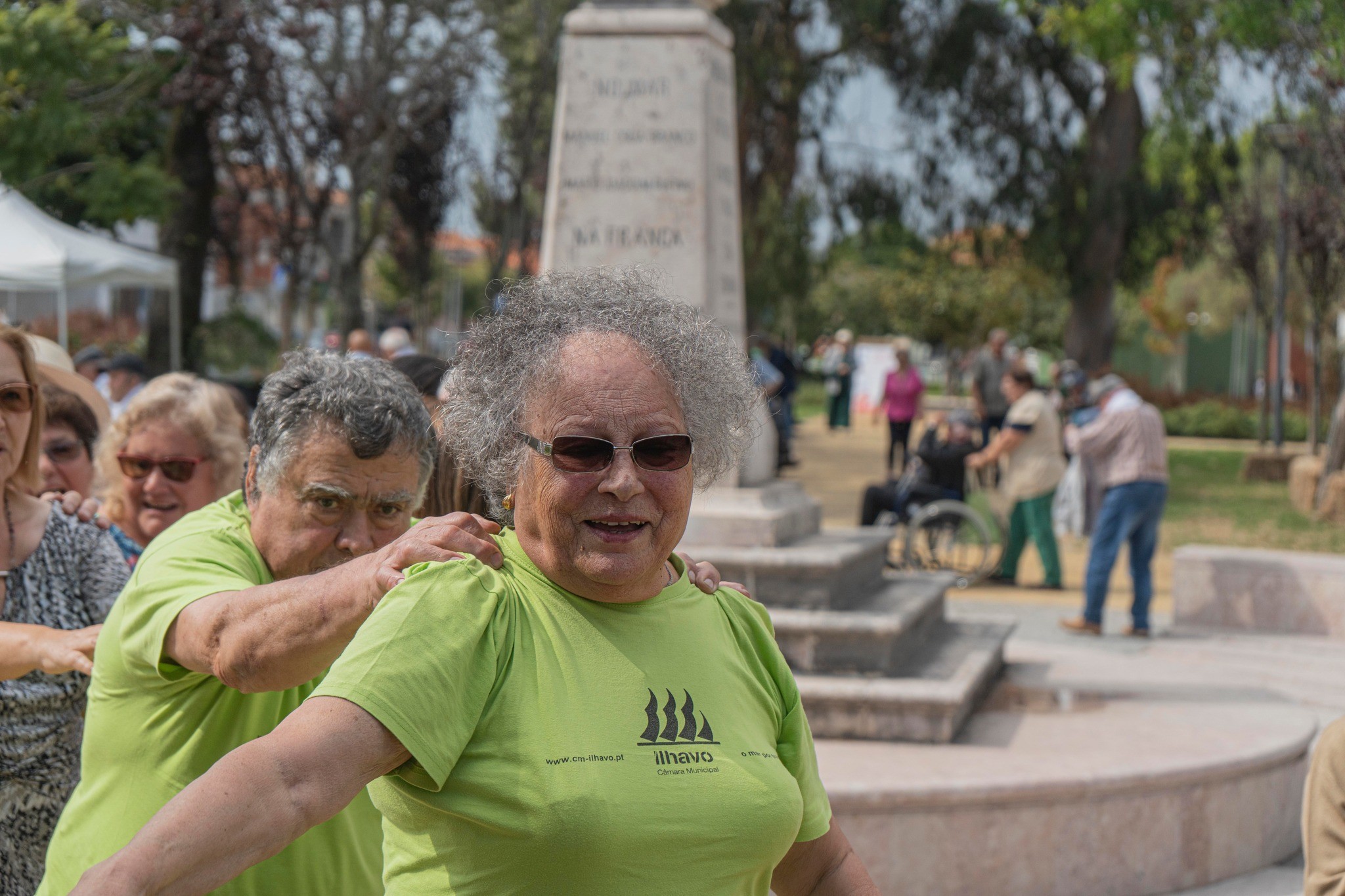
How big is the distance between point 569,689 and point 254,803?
42 centimetres

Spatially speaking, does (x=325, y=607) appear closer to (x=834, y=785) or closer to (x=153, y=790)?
(x=153, y=790)

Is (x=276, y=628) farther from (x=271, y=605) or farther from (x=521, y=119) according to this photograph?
(x=521, y=119)

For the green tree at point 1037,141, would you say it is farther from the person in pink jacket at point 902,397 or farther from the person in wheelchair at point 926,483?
the person in wheelchair at point 926,483

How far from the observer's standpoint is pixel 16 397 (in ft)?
9.59

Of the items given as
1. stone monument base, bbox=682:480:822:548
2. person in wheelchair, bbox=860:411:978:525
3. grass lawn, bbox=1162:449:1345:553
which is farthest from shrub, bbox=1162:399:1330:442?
stone monument base, bbox=682:480:822:548

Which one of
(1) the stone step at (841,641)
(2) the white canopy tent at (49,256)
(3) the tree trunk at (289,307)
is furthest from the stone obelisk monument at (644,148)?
(3) the tree trunk at (289,307)

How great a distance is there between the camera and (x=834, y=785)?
4.64m

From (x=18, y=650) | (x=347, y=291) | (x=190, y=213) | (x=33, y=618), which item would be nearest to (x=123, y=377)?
(x=33, y=618)

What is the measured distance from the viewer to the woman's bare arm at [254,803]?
56.0 inches

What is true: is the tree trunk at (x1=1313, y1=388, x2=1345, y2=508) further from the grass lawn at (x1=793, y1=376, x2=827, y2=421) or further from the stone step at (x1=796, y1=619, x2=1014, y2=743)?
the grass lawn at (x1=793, y1=376, x2=827, y2=421)

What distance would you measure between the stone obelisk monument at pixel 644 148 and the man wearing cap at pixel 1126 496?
300 cm

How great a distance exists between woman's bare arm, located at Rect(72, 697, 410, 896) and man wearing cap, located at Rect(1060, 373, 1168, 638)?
830 cm

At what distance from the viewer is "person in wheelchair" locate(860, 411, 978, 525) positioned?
37.1ft

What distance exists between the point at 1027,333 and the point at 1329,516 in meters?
36.9
